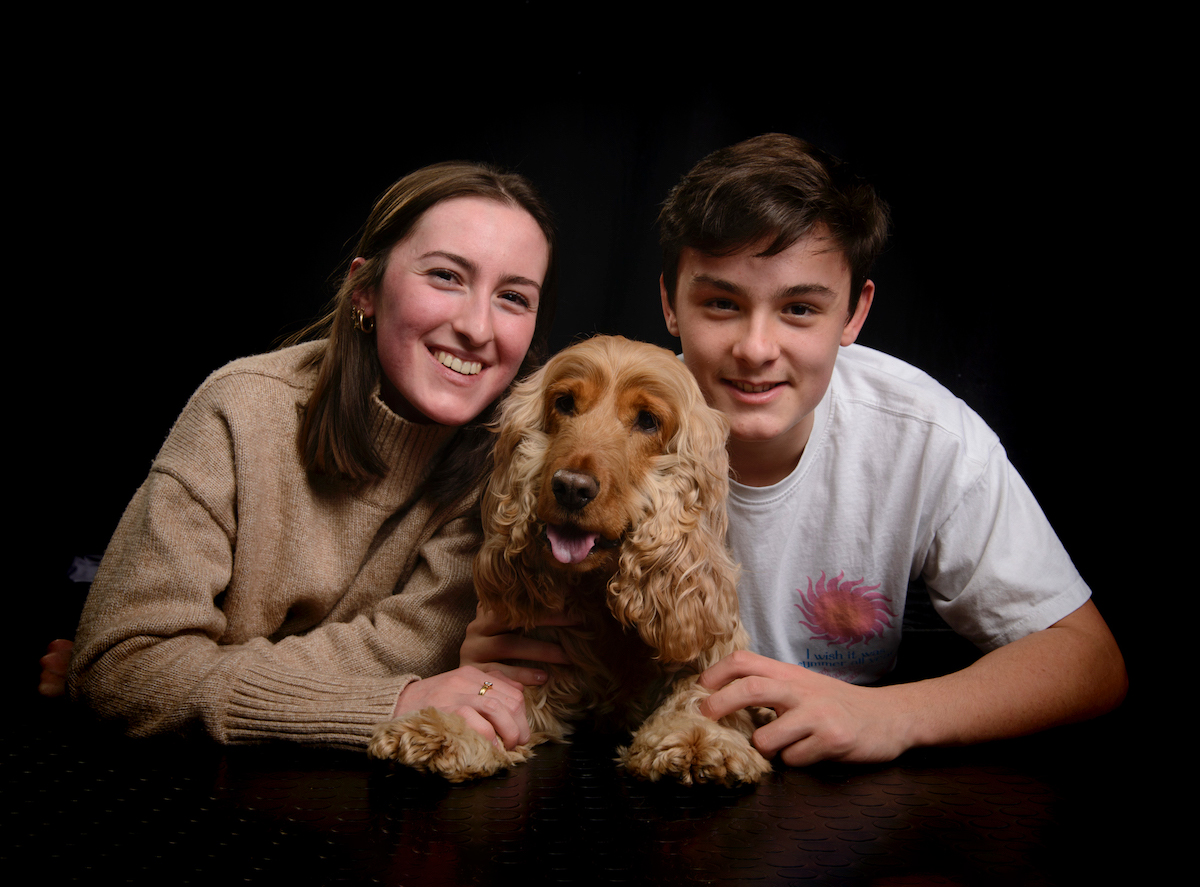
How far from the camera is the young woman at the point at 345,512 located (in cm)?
164

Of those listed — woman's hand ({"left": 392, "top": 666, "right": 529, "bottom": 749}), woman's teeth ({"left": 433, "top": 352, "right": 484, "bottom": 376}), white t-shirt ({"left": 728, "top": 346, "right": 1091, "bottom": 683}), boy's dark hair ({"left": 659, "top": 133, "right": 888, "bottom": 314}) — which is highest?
boy's dark hair ({"left": 659, "top": 133, "right": 888, "bottom": 314})

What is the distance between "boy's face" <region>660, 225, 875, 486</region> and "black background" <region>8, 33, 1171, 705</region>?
3.01ft

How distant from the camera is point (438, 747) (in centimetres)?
146

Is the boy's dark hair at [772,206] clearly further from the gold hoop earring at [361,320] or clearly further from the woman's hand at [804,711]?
the woman's hand at [804,711]

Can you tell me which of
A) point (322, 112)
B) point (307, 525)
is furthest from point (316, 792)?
point (322, 112)

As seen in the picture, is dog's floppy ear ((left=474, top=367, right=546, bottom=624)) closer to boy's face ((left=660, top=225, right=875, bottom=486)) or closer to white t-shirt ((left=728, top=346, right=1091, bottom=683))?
boy's face ((left=660, top=225, right=875, bottom=486))

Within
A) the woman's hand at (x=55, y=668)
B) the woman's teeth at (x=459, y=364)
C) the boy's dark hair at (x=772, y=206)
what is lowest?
the woman's hand at (x=55, y=668)

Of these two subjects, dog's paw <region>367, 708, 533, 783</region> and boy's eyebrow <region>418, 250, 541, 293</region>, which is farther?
boy's eyebrow <region>418, 250, 541, 293</region>

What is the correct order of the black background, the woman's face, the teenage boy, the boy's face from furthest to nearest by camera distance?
the black background
the woman's face
the boy's face
the teenage boy

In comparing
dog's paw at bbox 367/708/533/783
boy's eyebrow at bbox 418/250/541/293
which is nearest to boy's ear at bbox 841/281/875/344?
boy's eyebrow at bbox 418/250/541/293

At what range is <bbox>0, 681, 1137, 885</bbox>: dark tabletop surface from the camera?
119cm

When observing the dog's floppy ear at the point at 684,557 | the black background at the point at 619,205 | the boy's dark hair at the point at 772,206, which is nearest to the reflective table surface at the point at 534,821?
the dog's floppy ear at the point at 684,557

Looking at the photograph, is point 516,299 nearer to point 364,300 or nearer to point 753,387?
point 364,300

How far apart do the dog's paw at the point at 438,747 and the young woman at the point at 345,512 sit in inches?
2.6
